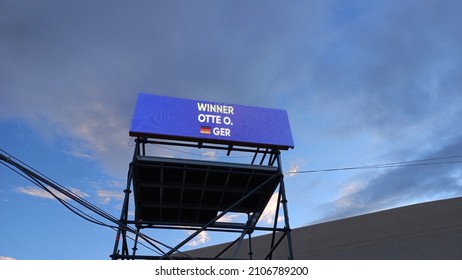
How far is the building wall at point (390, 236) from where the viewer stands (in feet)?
62.8

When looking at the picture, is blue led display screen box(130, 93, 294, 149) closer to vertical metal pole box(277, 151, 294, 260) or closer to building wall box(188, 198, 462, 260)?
vertical metal pole box(277, 151, 294, 260)

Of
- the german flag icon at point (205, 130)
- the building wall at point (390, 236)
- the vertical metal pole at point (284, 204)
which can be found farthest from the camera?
the building wall at point (390, 236)

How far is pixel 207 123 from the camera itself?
1393cm

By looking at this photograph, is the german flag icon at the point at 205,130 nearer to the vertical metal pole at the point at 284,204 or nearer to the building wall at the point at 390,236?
the vertical metal pole at the point at 284,204

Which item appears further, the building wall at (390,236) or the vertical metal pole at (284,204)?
the building wall at (390,236)

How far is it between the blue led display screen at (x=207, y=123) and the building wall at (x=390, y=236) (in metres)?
11.1

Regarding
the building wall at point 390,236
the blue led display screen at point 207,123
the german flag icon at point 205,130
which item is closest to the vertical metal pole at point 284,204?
the blue led display screen at point 207,123

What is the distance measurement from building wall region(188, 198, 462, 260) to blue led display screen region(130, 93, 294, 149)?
36.5 feet

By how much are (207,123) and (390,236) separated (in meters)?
14.7

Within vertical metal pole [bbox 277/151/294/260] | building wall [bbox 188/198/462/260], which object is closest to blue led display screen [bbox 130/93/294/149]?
vertical metal pole [bbox 277/151/294/260]

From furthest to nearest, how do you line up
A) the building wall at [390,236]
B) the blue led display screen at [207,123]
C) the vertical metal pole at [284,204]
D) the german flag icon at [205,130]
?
the building wall at [390,236]
the german flag icon at [205,130]
the blue led display screen at [207,123]
the vertical metal pole at [284,204]

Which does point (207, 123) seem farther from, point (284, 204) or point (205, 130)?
point (284, 204)

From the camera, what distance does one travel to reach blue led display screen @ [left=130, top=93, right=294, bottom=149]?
13.4 m
